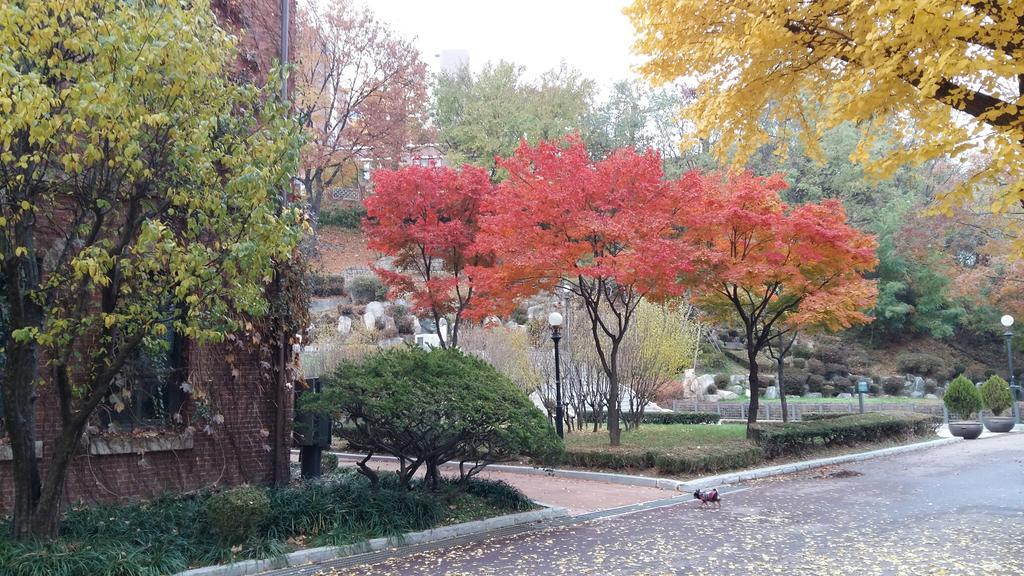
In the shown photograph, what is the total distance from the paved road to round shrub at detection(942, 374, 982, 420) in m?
11.8

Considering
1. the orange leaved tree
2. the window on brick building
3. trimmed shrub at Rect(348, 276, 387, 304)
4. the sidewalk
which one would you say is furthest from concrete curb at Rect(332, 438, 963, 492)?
trimmed shrub at Rect(348, 276, 387, 304)

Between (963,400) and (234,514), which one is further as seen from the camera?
(963,400)

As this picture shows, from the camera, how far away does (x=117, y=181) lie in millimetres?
7371

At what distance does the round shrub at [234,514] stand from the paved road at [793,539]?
99 cm

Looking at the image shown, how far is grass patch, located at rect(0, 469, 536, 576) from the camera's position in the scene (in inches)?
259

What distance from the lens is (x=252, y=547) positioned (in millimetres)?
7484

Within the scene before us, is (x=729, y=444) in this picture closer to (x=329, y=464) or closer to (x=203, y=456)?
(x=329, y=464)

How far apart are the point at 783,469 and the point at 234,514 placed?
10.7 metres

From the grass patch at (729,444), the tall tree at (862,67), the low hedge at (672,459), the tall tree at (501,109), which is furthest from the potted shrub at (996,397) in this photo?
the tall tree at (501,109)

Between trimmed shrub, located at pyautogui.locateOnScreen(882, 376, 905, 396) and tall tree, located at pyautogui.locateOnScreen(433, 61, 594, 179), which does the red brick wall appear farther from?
trimmed shrub, located at pyautogui.locateOnScreen(882, 376, 905, 396)

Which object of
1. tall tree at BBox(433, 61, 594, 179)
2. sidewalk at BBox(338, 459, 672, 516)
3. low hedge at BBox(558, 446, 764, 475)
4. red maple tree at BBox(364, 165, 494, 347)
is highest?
tall tree at BBox(433, 61, 594, 179)

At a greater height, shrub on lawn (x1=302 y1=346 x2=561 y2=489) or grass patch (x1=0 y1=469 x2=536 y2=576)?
shrub on lawn (x1=302 y1=346 x2=561 y2=489)

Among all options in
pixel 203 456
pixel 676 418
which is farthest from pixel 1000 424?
pixel 203 456

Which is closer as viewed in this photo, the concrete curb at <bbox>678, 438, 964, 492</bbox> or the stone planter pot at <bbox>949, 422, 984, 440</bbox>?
the concrete curb at <bbox>678, 438, 964, 492</bbox>
